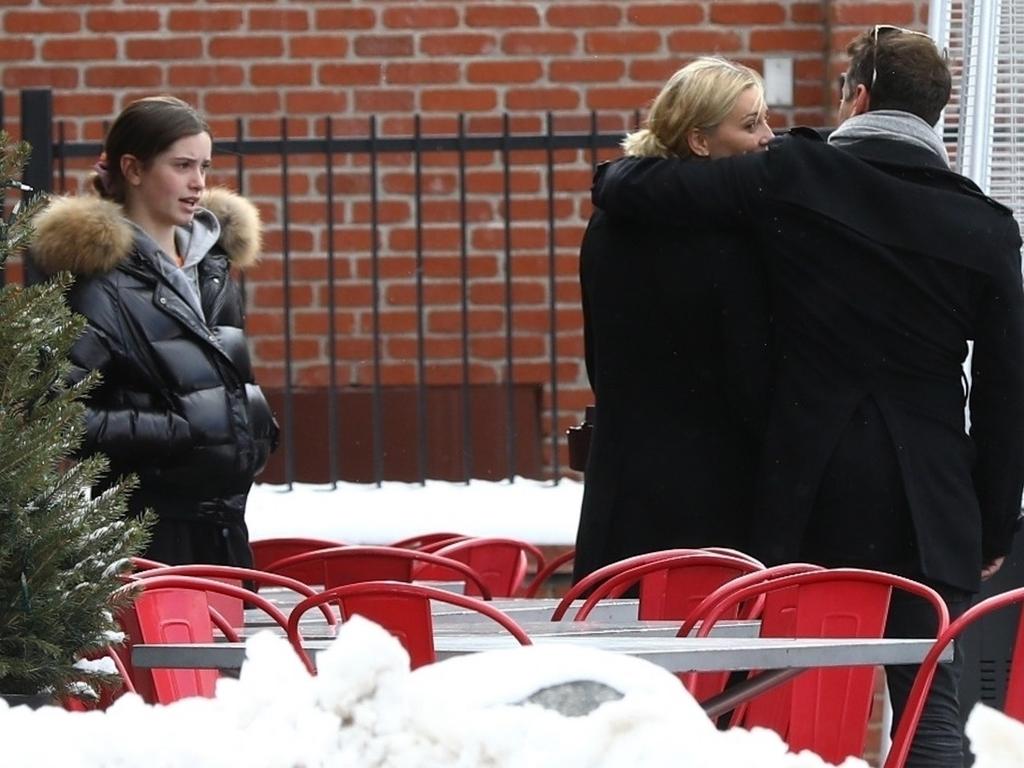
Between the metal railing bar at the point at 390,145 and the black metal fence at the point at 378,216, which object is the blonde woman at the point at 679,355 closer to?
the black metal fence at the point at 378,216

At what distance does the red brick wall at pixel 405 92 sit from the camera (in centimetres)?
662

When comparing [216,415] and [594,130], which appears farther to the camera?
[594,130]

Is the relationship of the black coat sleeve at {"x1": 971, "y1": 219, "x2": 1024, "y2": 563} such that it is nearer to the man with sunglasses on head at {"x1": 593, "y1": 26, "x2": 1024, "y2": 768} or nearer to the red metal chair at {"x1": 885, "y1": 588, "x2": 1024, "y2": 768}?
the man with sunglasses on head at {"x1": 593, "y1": 26, "x2": 1024, "y2": 768}

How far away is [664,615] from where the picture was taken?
3428 mm

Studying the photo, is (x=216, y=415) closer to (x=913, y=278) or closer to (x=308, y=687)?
(x=913, y=278)

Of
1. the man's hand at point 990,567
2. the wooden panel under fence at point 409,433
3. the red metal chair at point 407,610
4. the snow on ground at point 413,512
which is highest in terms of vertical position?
the red metal chair at point 407,610

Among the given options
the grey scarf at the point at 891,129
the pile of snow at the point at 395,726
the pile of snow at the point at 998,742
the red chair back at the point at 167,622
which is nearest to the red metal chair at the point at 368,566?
the red chair back at the point at 167,622

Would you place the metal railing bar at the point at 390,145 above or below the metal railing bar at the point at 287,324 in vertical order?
above

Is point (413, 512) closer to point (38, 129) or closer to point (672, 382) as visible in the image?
point (38, 129)

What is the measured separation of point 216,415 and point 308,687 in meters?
2.69

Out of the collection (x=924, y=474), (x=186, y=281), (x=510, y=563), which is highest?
(x=186, y=281)

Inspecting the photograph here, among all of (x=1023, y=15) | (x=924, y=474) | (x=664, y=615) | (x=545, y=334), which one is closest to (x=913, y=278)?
(x=924, y=474)

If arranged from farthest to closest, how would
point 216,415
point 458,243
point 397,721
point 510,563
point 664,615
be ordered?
1. point 458,243
2. point 510,563
3. point 216,415
4. point 664,615
5. point 397,721

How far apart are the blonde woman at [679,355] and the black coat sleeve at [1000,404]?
39cm
